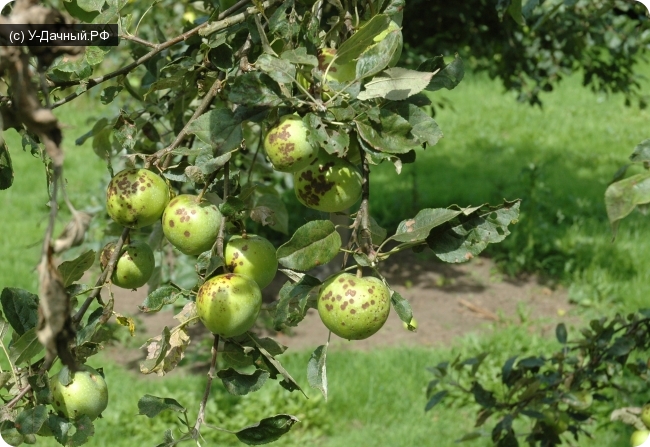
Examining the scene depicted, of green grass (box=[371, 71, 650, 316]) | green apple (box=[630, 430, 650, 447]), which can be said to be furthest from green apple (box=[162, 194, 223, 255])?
green grass (box=[371, 71, 650, 316])

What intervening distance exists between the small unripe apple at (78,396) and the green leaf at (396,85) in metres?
0.50

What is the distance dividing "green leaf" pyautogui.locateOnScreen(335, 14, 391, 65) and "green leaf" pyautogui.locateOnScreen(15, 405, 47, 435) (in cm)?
57

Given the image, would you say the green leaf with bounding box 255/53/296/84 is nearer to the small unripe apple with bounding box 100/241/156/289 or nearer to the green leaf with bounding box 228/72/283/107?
the green leaf with bounding box 228/72/283/107

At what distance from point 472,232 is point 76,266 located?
519 millimetres

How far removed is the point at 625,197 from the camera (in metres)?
0.75

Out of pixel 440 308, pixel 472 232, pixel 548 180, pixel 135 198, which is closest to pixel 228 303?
pixel 135 198

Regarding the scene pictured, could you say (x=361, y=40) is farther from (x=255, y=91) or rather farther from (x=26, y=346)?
(x=26, y=346)

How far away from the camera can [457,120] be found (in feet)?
22.4

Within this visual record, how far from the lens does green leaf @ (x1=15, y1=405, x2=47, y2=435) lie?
0.90 meters

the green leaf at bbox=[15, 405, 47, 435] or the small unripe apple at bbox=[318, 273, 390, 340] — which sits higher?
the small unripe apple at bbox=[318, 273, 390, 340]

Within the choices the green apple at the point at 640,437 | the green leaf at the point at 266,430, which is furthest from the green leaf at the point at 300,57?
the green apple at the point at 640,437

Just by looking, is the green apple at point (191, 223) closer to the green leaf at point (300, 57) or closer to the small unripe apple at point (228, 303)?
the small unripe apple at point (228, 303)

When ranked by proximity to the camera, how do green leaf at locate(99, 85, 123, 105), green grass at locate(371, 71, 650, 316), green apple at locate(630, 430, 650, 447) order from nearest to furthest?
green leaf at locate(99, 85, 123, 105), green apple at locate(630, 430, 650, 447), green grass at locate(371, 71, 650, 316)

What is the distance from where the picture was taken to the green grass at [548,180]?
13.4 feet
